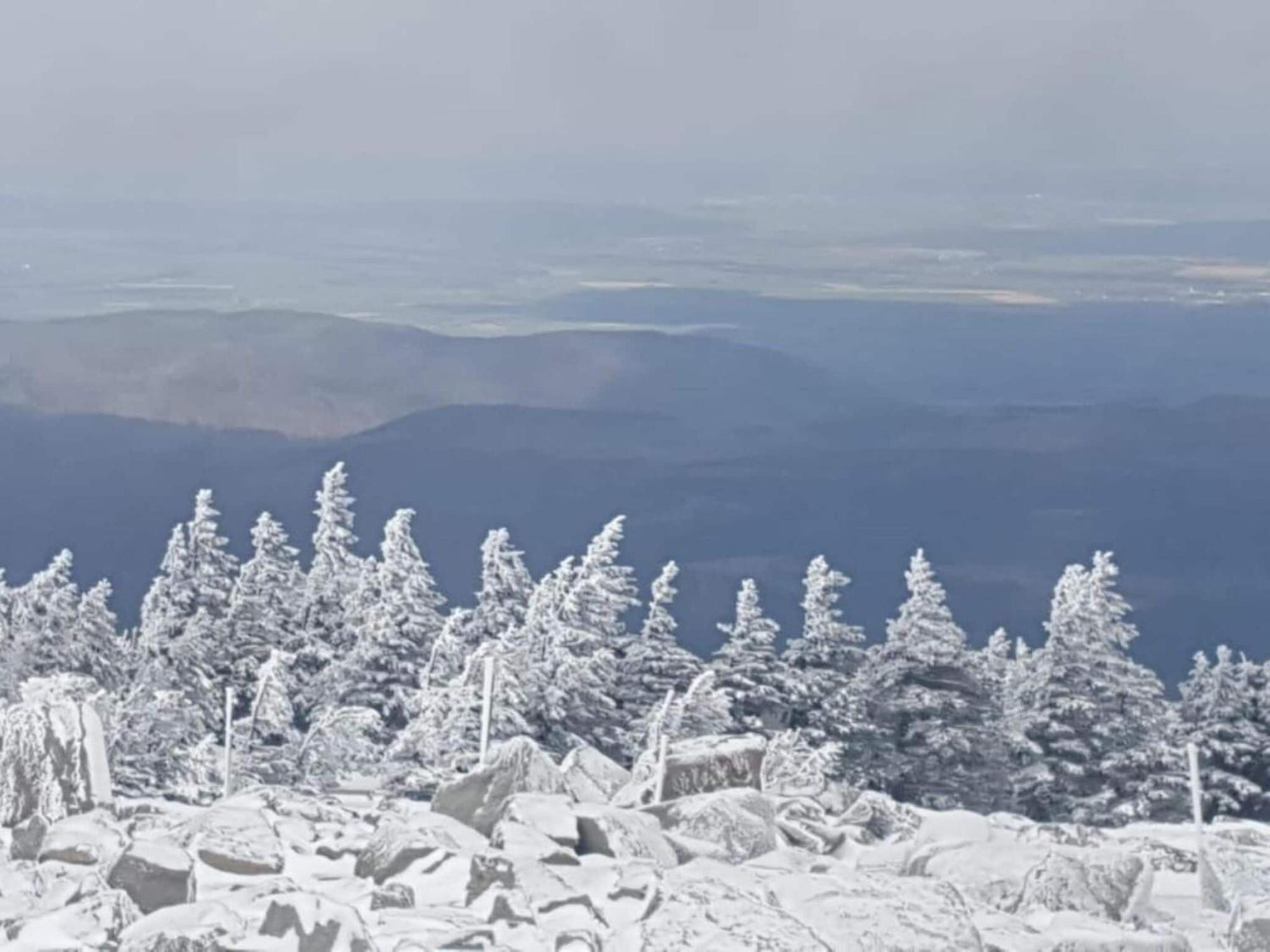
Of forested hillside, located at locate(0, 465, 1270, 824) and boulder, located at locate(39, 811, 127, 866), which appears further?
forested hillside, located at locate(0, 465, 1270, 824)

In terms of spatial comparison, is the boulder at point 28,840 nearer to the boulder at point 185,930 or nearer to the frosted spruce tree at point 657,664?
the boulder at point 185,930

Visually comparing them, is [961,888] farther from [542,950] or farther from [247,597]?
[247,597]

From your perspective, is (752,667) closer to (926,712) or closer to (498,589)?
(926,712)

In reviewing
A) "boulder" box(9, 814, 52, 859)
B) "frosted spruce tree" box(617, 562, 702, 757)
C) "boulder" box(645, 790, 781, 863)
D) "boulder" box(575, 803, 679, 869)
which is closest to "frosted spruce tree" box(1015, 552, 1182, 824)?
"frosted spruce tree" box(617, 562, 702, 757)

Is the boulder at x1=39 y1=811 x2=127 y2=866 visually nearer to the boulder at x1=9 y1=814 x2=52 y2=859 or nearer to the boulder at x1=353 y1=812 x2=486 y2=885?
the boulder at x1=9 y1=814 x2=52 y2=859

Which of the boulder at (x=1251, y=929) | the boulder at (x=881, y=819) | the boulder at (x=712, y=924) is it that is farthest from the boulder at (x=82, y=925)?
the boulder at (x=1251, y=929)

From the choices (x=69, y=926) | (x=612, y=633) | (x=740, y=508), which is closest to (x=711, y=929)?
(x=69, y=926)
